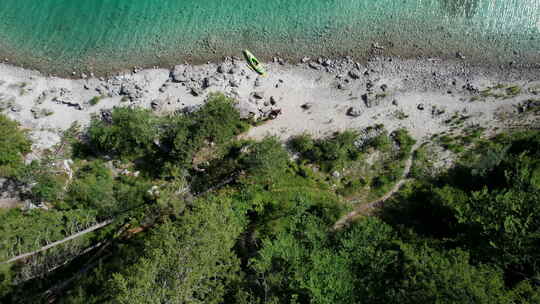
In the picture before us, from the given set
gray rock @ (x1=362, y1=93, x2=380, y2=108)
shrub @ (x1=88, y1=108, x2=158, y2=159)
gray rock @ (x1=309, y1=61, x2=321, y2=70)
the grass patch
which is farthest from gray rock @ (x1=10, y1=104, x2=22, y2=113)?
gray rock @ (x1=362, y1=93, x2=380, y2=108)

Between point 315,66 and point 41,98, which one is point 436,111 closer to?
point 315,66

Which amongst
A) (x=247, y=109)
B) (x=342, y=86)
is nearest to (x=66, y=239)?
(x=247, y=109)

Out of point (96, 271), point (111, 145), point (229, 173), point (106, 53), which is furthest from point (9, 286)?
point (106, 53)

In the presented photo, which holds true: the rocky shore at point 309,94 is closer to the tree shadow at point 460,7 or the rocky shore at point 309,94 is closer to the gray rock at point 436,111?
the gray rock at point 436,111

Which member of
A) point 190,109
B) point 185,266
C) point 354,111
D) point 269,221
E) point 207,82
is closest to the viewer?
point 185,266

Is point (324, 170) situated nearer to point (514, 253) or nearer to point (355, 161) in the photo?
point (355, 161)

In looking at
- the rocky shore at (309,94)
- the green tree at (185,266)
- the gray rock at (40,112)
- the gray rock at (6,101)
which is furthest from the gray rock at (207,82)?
the gray rock at (6,101)

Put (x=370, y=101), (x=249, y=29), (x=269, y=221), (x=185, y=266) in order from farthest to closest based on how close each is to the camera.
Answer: (x=249, y=29), (x=370, y=101), (x=269, y=221), (x=185, y=266)

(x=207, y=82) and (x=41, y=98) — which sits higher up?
(x=207, y=82)

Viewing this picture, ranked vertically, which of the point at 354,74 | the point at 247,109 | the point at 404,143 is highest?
the point at 354,74
